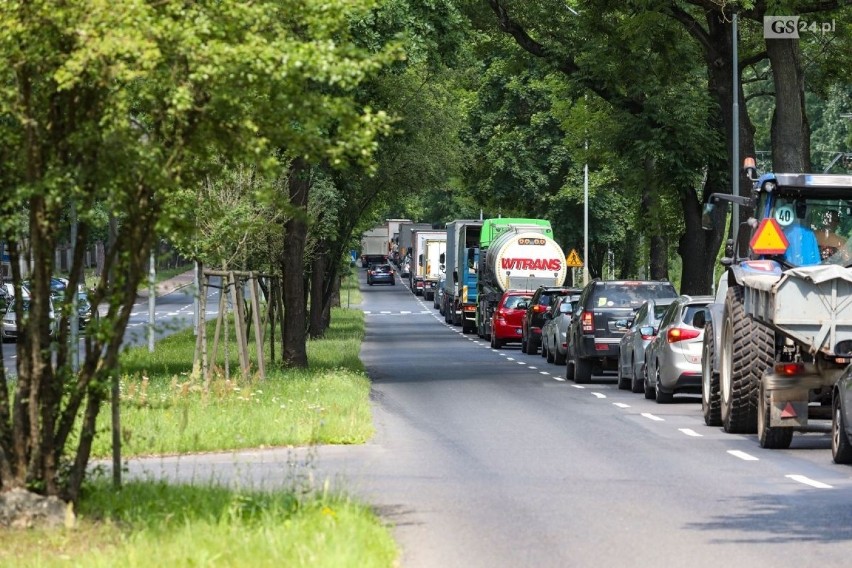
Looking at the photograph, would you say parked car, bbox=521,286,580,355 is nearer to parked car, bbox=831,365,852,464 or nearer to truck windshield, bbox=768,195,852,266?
truck windshield, bbox=768,195,852,266

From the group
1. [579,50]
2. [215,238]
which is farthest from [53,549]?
[579,50]

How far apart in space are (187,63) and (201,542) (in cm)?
293

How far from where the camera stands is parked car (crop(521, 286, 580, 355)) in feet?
150

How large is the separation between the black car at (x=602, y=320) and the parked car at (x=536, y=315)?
11210 millimetres

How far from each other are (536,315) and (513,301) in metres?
4.71

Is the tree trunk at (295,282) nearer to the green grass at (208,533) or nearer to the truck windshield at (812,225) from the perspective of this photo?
the truck windshield at (812,225)

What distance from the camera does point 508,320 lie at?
49969 millimetres

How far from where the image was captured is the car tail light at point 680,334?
2538 cm

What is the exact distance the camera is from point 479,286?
58719 mm

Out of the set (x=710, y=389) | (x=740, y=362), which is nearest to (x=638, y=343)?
(x=710, y=389)

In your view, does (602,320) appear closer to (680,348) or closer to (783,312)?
(680,348)

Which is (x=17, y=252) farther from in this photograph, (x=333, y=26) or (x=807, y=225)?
(x=807, y=225)

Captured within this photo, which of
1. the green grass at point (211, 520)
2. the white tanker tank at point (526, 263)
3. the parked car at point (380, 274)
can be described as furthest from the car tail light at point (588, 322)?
the parked car at point (380, 274)

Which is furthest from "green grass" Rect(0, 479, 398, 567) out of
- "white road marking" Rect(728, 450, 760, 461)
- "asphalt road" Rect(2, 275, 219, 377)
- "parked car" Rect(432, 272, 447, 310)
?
"parked car" Rect(432, 272, 447, 310)
